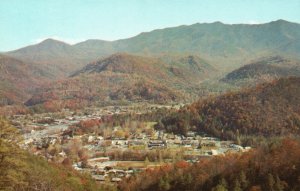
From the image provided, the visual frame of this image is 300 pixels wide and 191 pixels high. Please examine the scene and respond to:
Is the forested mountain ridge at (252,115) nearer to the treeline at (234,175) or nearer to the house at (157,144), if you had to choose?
the house at (157,144)

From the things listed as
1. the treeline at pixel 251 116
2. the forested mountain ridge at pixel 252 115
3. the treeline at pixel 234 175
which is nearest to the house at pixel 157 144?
the forested mountain ridge at pixel 252 115

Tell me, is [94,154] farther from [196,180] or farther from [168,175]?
[196,180]

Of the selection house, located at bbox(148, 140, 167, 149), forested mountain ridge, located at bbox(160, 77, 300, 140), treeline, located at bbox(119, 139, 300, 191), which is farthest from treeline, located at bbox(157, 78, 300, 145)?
treeline, located at bbox(119, 139, 300, 191)

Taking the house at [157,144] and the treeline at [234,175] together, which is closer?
the treeline at [234,175]

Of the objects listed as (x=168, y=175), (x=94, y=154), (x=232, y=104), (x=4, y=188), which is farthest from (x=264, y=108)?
(x=4, y=188)

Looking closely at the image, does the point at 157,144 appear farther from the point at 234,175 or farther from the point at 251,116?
the point at 234,175

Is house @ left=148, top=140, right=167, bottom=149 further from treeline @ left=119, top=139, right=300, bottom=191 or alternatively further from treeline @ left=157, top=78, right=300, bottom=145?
treeline @ left=119, top=139, right=300, bottom=191
